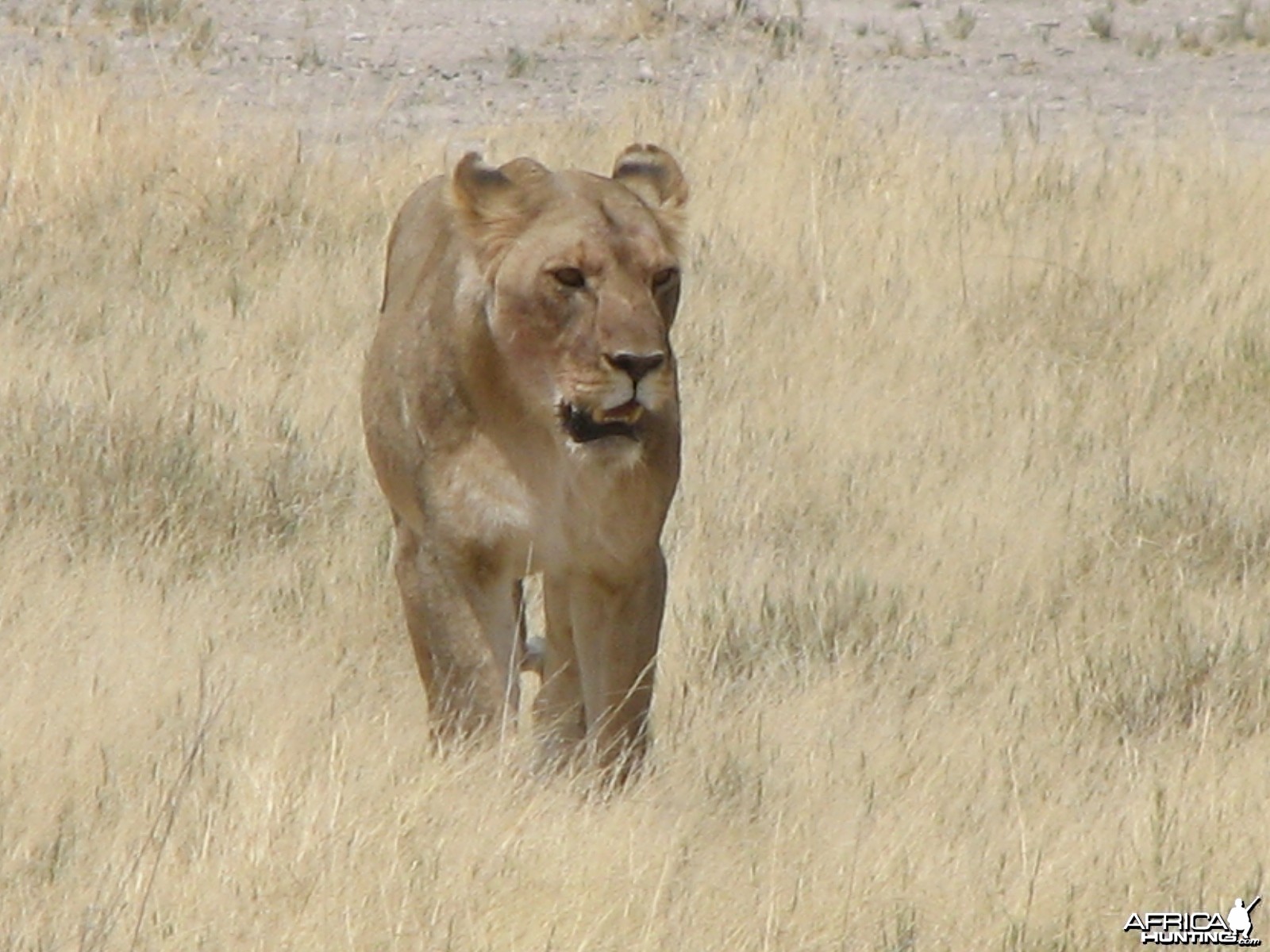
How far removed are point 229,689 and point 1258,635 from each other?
8.88 ft

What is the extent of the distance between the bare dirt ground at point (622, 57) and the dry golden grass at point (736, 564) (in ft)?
5.26

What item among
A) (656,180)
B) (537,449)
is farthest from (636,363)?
(656,180)

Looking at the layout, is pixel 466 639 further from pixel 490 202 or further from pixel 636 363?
pixel 490 202

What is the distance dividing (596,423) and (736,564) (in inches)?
85.6

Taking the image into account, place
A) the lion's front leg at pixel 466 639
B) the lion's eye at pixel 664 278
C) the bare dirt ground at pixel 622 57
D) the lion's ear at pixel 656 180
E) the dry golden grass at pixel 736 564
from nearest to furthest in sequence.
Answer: the dry golden grass at pixel 736 564
the lion's eye at pixel 664 278
the lion's front leg at pixel 466 639
the lion's ear at pixel 656 180
the bare dirt ground at pixel 622 57

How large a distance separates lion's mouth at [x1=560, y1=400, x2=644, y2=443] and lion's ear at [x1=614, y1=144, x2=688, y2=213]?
763 millimetres

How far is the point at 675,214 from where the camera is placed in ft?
17.4

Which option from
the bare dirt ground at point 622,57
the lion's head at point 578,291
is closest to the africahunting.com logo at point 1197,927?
the lion's head at point 578,291

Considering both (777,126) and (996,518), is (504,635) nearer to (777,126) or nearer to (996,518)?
(996,518)

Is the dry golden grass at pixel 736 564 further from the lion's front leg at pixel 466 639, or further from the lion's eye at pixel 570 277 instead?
the lion's eye at pixel 570 277

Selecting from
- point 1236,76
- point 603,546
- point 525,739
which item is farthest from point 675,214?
point 1236,76

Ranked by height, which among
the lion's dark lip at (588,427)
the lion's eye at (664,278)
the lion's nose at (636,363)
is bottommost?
the lion's dark lip at (588,427)

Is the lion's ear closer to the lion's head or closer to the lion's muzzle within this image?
the lion's head

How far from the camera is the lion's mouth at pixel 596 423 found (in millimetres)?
4773
